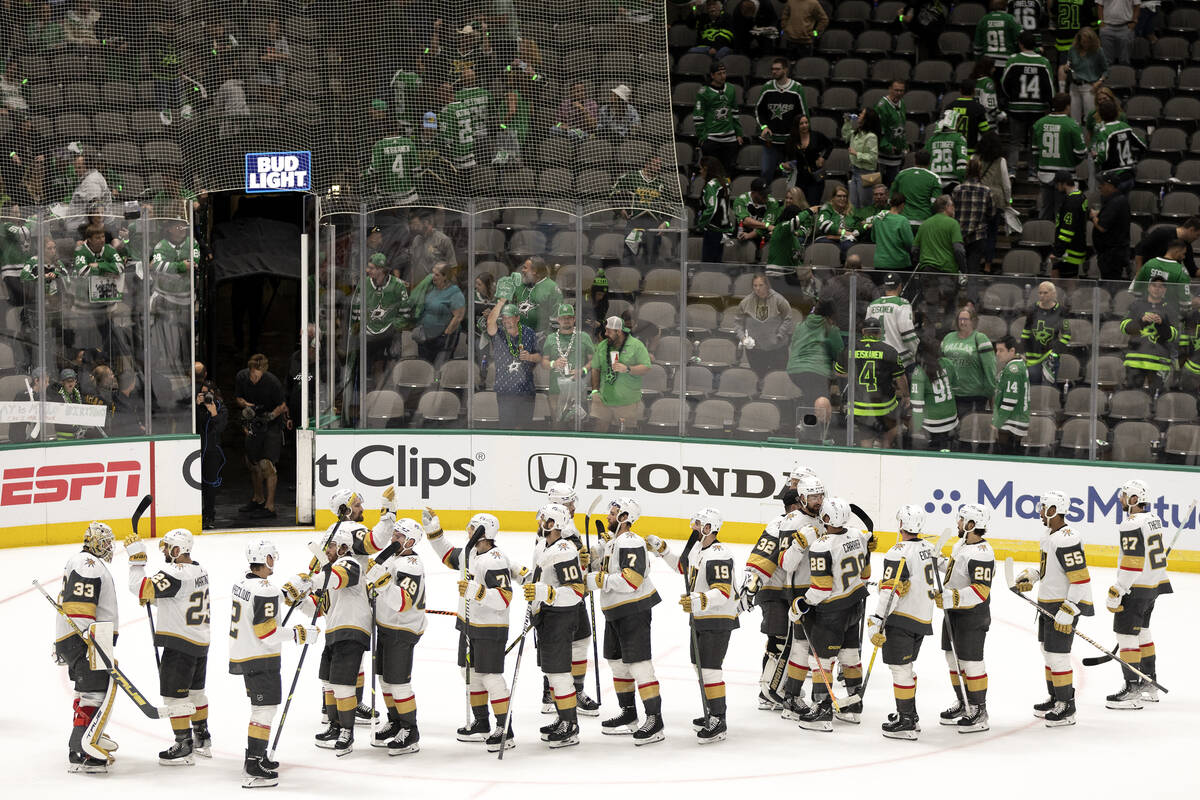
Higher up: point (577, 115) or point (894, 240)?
point (577, 115)

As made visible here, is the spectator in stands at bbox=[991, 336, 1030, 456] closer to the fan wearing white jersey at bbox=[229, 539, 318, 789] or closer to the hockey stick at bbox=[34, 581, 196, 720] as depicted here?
the fan wearing white jersey at bbox=[229, 539, 318, 789]

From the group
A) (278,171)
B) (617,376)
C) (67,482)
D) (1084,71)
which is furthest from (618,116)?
(67,482)

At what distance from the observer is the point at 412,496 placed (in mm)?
14469

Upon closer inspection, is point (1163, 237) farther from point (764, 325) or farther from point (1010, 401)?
point (764, 325)

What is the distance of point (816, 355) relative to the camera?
13641 millimetres

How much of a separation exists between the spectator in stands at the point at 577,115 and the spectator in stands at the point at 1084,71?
545 cm

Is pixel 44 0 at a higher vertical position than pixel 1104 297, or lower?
higher

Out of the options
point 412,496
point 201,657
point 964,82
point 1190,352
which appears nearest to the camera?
point 201,657

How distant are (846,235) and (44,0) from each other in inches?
316

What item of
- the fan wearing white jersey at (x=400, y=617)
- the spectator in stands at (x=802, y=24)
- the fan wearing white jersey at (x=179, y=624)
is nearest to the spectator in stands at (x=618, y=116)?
the spectator in stands at (x=802, y=24)

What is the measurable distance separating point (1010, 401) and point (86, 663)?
8099 millimetres

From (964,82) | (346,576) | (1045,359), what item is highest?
(964,82)

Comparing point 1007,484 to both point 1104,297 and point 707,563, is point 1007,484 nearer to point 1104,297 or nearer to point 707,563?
point 1104,297

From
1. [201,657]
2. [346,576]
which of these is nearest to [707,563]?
[346,576]
